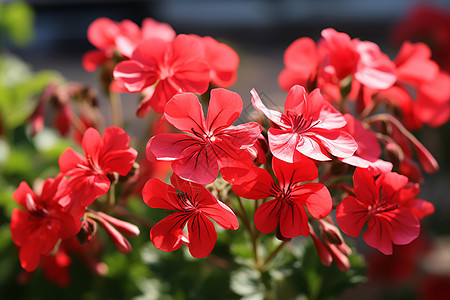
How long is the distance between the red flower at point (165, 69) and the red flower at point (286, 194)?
11 cm

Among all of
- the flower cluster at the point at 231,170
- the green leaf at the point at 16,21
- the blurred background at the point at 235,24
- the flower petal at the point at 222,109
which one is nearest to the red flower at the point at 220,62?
the flower cluster at the point at 231,170

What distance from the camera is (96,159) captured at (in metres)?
0.45

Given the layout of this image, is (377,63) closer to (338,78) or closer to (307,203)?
(338,78)

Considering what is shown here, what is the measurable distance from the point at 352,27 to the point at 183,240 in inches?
102

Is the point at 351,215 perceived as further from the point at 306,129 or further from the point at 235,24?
the point at 235,24

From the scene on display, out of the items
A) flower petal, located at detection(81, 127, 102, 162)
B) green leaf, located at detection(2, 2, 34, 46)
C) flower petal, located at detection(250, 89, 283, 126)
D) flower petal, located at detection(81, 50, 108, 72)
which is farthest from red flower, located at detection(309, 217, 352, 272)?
green leaf, located at detection(2, 2, 34, 46)

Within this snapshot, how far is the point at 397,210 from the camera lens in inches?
17.0

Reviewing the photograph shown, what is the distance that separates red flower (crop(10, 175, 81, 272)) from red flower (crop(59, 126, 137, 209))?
12 millimetres

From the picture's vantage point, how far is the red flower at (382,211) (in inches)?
16.5

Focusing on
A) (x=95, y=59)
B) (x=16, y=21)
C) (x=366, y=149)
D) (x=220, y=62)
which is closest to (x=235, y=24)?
(x=16, y=21)

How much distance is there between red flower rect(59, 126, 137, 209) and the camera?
1.41 feet

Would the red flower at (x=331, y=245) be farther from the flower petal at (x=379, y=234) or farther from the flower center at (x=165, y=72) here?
the flower center at (x=165, y=72)

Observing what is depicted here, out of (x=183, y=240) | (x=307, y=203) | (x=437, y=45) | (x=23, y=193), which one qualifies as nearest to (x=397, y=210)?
(x=307, y=203)

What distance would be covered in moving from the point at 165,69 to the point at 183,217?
0.50ft
